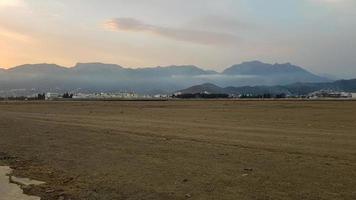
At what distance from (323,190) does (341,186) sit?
24.0 inches

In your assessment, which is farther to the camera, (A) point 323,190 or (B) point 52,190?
(B) point 52,190

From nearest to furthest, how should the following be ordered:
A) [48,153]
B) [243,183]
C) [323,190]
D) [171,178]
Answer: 1. [323,190]
2. [243,183]
3. [171,178]
4. [48,153]

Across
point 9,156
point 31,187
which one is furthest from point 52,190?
point 9,156

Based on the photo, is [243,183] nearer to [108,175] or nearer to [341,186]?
[341,186]

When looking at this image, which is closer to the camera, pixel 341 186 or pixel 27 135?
pixel 341 186

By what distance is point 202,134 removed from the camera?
25.9m

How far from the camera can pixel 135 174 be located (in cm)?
1384

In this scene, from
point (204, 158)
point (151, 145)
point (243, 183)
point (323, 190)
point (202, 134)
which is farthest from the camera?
point (202, 134)

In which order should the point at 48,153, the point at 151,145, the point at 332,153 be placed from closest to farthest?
the point at 332,153
the point at 48,153
the point at 151,145

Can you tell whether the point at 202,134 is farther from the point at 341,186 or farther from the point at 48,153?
the point at 341,186

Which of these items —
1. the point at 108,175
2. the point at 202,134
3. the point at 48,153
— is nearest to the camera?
the point at 108,175

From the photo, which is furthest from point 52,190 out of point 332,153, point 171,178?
point 332,153

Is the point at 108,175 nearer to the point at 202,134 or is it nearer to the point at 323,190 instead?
the point at 323,190

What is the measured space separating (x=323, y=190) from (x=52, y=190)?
588 cm
